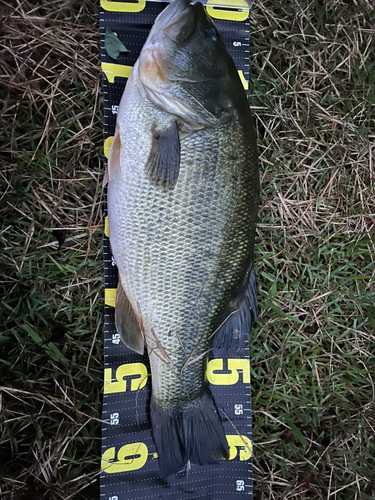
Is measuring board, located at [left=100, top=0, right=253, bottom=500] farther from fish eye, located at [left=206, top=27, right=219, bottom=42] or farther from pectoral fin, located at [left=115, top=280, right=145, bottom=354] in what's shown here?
fish eye, located at [left=206, top=27, right=219, bottom=42]

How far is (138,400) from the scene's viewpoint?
1.87m

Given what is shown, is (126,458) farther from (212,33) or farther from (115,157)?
(212,33)

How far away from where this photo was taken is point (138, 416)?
1.86m

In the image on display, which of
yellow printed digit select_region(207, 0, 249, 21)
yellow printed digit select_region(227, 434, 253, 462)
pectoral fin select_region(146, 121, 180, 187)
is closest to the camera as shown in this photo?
pectoral fin select_region(146, 121, 180, 187)

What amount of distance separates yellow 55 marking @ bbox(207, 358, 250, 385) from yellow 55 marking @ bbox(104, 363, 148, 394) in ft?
1.29

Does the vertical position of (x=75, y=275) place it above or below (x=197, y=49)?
below

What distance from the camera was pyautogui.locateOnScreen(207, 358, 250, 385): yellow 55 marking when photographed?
2002mm

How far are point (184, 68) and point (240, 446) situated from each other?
2020mm

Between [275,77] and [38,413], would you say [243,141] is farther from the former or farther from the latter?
[38,413]

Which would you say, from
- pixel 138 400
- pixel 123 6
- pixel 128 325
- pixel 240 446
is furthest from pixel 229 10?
pixel 240 446

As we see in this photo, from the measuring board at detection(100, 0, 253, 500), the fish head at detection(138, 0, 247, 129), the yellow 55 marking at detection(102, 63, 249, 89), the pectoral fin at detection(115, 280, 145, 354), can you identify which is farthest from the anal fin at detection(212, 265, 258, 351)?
the yellow 55 marking at detection(102, 63, 249, 89)

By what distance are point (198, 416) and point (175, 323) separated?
53cm

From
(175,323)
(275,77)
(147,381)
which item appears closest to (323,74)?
(275,77)

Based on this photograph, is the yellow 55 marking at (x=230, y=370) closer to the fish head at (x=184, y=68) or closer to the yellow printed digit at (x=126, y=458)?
the yellow printed digit at (x=126, y=458)
